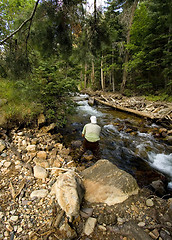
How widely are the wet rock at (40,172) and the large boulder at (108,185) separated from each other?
0.93 m

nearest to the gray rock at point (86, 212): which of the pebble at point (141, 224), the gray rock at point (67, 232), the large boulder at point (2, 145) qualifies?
the gray rock at point (67, 232)

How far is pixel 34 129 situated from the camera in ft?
16.3

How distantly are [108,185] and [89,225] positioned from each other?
78 centimetres

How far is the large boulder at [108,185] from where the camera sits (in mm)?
2146

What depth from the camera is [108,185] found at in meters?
2.33

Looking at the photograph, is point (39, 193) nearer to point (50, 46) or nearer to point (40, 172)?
point (40, 172)

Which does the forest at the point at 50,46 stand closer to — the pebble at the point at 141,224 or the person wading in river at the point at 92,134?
the person wading in river at the point at 92,134

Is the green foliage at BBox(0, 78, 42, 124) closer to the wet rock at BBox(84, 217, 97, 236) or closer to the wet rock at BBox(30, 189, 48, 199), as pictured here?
the wet rock at BBox(30, 189, 48, 199)

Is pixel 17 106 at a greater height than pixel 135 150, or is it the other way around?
pixel 17 106

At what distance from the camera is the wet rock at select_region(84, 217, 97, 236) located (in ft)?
5.42

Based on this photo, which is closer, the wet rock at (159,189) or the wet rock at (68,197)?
the wet rock at (68,197)

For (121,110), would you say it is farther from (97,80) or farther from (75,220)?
(97,80)

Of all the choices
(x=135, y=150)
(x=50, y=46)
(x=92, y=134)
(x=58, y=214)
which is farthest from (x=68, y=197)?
(x=135, y=150)

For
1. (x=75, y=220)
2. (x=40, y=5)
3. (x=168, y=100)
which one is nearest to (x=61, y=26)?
(x=40, y=5)
